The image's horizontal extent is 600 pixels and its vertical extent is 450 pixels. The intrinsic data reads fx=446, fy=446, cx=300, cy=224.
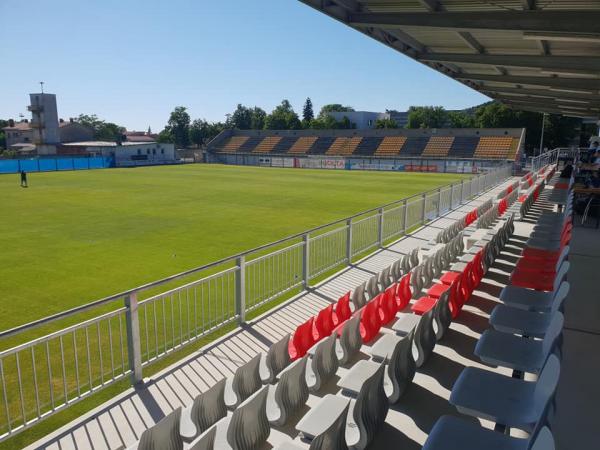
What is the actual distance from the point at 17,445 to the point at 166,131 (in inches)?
4415

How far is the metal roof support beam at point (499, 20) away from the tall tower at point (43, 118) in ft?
281

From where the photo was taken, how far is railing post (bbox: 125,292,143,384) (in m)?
5.24

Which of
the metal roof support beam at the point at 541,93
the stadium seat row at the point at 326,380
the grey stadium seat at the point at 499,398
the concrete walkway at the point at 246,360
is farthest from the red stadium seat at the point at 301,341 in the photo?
the metal roof support beam at the point at 541,93

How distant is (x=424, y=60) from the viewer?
11.8 metres

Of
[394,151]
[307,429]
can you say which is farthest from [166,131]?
[307,429]

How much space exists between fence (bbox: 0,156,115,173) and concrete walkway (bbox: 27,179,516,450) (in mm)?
48830

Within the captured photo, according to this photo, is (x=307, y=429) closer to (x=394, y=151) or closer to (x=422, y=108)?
(x=394, y=151)

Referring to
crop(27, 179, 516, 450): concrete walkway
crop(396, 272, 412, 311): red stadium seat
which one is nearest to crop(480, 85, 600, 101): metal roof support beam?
crop(27, 179, 516, 450): concrete walkway

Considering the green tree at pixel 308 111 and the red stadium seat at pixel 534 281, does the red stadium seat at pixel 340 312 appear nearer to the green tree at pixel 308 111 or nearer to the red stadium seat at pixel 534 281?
the red stadium seat at pixel 534 281

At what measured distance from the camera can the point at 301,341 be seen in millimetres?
5578

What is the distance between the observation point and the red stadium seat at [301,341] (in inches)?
218

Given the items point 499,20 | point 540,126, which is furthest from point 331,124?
point 499,20

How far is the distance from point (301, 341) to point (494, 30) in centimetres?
587

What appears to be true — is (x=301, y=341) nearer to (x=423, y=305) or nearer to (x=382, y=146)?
(x=423, y=305)
